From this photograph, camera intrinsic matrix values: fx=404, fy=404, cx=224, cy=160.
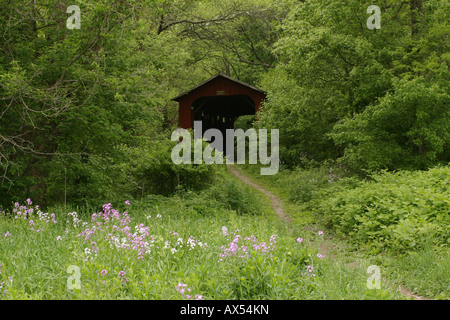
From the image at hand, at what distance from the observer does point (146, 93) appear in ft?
32.8

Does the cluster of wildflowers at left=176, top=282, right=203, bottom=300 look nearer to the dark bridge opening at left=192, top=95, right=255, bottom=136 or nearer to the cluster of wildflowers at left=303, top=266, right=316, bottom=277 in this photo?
the cluster of wildflowers at left=303, top=266, right=316, bottom=277

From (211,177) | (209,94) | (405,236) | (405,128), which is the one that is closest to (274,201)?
(211,177)

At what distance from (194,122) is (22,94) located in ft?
62.6

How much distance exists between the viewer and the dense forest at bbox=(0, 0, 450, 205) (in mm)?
8289

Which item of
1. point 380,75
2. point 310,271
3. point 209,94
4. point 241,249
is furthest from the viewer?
point 209,94

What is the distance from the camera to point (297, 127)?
19.9 metres

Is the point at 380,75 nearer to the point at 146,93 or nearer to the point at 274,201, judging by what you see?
the point at 274,201

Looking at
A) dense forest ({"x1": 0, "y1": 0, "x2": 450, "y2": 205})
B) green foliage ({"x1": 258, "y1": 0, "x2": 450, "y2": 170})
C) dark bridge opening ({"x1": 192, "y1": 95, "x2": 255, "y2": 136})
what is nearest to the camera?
dense forest ({"x1": 0, "y1": 0, "x2": 450, "y2": 205})

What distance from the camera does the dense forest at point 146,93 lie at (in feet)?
27.2

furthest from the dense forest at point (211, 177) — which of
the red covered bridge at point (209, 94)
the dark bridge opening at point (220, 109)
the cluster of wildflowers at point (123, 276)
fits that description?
the dark bridge opening at point (220, 109)

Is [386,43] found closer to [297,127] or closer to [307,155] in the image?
[297,127]

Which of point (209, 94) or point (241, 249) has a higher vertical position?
point (209, 94)

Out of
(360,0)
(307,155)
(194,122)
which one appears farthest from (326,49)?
(194,122)

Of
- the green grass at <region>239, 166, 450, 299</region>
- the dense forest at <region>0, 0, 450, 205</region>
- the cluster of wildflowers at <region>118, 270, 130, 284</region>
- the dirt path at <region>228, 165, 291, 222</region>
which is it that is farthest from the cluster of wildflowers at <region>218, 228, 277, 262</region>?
the dirt path at <region>228, 165, 291, 222</region>
